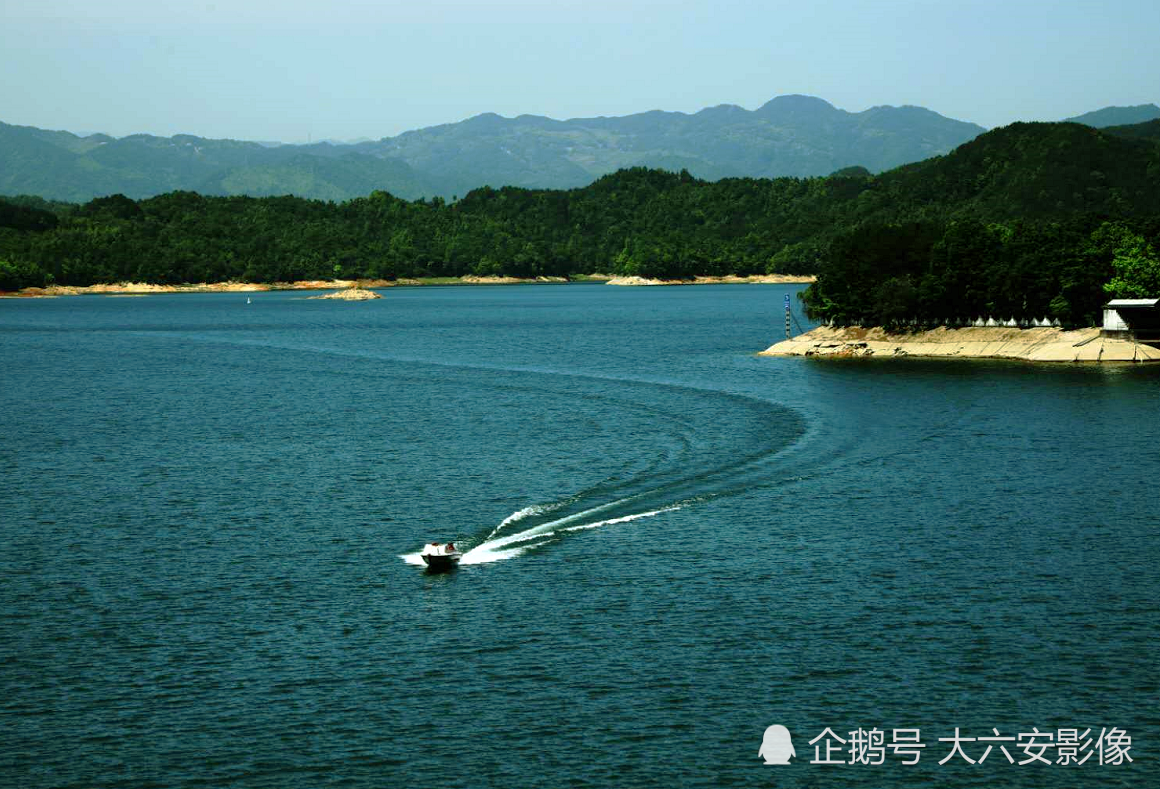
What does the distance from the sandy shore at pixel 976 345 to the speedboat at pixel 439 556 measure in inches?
4400

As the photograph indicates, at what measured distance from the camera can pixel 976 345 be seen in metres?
160

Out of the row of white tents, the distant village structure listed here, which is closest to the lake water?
the distant village structure

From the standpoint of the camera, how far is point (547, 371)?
154 m

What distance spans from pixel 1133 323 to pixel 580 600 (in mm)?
116813

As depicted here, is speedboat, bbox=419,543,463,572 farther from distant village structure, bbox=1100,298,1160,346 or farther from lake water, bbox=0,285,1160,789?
distant village structure, bbox=1100,298,1160,346

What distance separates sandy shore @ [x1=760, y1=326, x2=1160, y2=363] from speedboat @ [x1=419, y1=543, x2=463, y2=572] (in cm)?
11176

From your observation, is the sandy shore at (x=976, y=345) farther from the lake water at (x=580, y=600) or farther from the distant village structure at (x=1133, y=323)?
the lake water at (x=580, y=600)

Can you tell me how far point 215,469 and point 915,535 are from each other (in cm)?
4638

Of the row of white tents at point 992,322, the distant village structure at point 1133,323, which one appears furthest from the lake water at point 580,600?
the row of white tents at point 992,322

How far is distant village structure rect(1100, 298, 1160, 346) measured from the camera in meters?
147

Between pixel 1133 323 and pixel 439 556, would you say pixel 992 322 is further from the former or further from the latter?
pixel 439 556

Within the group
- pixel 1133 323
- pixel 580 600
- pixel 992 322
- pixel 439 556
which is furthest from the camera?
pixel 992 322

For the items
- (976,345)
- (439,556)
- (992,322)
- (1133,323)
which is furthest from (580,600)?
(992,322)

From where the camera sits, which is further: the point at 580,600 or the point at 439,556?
the point at 439,556
